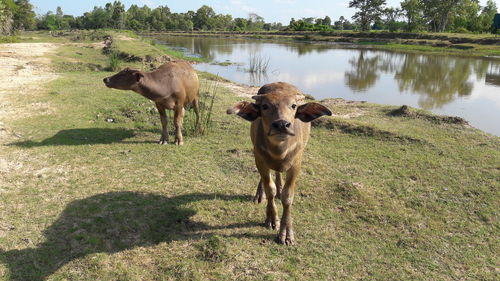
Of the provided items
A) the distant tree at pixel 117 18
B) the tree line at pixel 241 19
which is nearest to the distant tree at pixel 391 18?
the tree line at pixel 241 19

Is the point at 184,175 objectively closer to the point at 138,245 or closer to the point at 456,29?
the point at 138,245

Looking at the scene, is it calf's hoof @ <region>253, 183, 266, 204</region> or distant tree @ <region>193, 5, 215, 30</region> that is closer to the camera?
calf's hoof @ <region>253, 183, 266, 204</region>

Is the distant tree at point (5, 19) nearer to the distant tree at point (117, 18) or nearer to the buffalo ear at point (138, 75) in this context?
the buffalo ear at point (138, 75)

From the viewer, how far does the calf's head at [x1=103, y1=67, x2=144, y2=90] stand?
552 centimetres

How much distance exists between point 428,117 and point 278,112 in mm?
6473

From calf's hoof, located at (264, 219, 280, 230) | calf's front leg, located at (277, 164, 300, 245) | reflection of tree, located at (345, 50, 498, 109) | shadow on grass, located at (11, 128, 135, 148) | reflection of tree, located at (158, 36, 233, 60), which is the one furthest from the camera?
reflection of tree, located at (158, 36, 233, 60)

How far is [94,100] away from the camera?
26.6 ft

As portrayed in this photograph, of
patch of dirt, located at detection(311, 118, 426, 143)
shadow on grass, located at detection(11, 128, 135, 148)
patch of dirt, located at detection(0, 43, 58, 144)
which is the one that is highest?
patch of dirt, located at detection(0, 43, 58, 144)

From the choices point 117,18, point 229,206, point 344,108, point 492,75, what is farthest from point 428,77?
point 117,18

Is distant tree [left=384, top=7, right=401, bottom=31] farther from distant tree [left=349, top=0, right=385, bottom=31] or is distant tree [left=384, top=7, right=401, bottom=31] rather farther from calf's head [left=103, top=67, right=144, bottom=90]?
calf's head [left=103, top=67, right=144, bottom=90]

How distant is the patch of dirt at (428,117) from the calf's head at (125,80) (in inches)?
246

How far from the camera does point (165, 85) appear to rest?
586 centimetres

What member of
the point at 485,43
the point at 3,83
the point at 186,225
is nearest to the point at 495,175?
the point at 186,225

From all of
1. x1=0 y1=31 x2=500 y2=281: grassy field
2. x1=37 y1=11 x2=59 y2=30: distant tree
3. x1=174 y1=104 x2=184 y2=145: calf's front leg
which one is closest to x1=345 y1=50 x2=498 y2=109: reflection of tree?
x1=0 y1=31 x2=500 y2=281: grassy field
